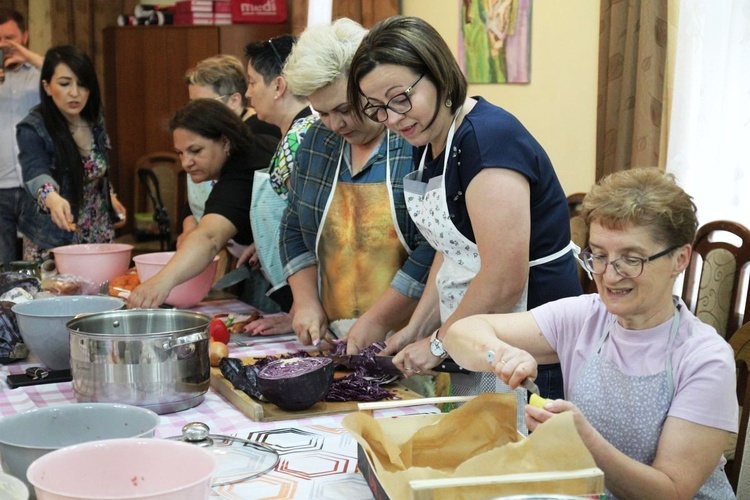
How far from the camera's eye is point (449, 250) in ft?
6.50

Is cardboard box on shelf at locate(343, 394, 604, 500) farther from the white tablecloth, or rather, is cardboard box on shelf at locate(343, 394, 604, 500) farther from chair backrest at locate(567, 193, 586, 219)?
chair backrest at locate(567, 193, 586, 219)

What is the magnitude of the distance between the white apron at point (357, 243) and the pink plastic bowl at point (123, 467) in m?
1.15

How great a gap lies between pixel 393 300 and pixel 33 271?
4.11 ft

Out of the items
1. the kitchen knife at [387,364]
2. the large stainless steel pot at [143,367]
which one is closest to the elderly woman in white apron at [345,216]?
the kitchen knife at [387,364]

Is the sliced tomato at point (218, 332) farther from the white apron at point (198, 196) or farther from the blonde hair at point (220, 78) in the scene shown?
the blonde hair at point (220, 78)

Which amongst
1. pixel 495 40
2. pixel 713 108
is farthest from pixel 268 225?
pixel 495 40

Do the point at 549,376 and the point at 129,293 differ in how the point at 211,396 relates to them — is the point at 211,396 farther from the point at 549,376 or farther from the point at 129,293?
the point at 129,293

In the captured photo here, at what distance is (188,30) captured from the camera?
6.13 metres

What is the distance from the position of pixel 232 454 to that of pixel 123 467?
35cm

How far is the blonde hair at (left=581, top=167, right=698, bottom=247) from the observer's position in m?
1.44

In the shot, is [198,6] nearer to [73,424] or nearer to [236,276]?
[236,276]

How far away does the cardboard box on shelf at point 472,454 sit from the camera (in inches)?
43.2

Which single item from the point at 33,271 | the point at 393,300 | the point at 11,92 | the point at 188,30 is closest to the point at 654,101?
the point at 393,300

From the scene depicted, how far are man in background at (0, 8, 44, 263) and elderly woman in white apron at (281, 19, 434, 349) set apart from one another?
203 centimetres
